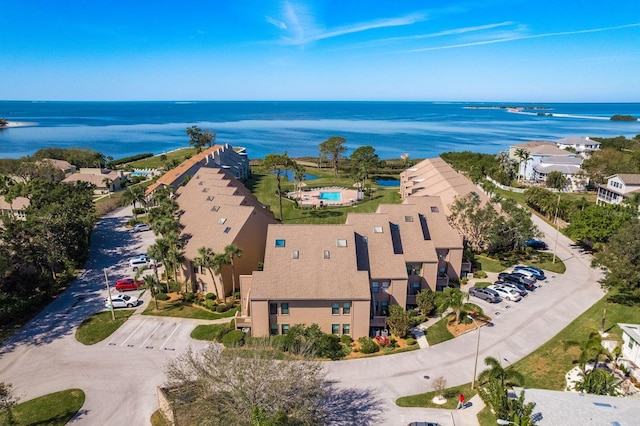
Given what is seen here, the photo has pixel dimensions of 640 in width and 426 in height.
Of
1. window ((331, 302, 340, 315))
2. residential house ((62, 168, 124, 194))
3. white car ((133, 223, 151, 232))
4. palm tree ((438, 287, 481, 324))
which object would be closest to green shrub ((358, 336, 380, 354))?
window ((331, 302, 340, 315))

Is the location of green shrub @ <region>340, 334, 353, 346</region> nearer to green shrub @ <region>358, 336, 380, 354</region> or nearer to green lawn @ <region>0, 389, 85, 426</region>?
green shrub @ <region>358, 336, 380, 354</region>

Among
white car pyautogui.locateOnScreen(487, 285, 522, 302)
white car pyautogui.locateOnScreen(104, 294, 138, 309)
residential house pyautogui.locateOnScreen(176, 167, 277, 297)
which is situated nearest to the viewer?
white car pyautogui.locateOnScreen(104, 294, 138, 309)

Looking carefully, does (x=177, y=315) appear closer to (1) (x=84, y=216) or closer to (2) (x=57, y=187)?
(1) (x=84, y=216)

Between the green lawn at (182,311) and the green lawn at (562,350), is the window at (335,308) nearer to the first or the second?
the green lawn at (182,311)

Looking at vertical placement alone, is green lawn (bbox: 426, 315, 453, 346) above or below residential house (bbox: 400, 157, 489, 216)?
below

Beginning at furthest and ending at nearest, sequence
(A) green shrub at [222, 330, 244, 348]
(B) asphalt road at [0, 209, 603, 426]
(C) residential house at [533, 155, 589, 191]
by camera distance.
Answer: (C) residential house at [533, 155, 589, 191] → (A) green shrub at [222, 330, 244, 348] → (B) asphalt road at [0, 209, 603, 426]
